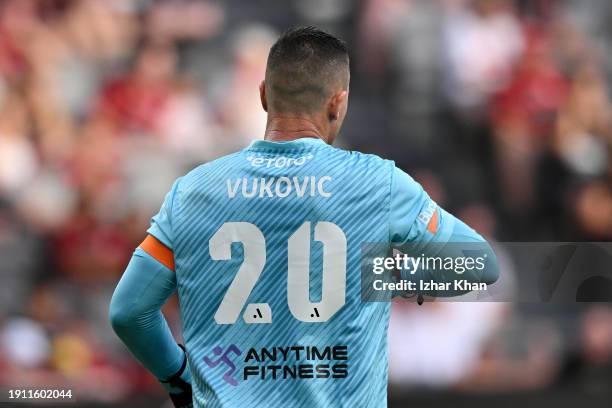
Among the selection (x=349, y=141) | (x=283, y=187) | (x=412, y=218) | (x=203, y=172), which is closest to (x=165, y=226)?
(x=203, y=172)

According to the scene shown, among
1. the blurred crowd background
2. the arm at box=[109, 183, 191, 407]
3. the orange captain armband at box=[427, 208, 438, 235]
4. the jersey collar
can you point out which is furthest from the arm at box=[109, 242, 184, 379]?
the blurred crowd background

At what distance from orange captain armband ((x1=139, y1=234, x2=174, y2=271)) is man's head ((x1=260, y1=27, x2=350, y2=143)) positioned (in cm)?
46

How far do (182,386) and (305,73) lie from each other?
985 mm

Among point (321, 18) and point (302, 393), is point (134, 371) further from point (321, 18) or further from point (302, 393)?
point (302, 393)

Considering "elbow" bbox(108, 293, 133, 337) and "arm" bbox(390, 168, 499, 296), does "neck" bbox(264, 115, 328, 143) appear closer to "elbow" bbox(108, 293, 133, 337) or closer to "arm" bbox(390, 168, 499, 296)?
"arm" bbox(390, 168, 499, 296)

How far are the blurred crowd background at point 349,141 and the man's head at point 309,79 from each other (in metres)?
5.07

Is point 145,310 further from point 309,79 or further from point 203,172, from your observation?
point 309,79

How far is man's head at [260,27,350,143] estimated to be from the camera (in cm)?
312

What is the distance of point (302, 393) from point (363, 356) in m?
0.18

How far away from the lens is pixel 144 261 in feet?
10.0

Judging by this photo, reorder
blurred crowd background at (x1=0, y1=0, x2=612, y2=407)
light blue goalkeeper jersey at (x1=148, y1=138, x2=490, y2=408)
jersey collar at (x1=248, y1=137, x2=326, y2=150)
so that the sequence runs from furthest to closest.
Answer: blurred crowd background at (x1=0, y1=0, x2=612, y2=407) → jersey collar at (x1=248, y1=137, x2=326, y2=150) → light blue goalkeeper jersey at (x1=148, y1=138, x2=490, y2=408)

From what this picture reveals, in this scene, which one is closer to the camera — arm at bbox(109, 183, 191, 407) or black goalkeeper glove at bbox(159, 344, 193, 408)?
arm at bbox(109, 183, 191, 407)

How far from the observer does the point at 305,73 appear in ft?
10.2

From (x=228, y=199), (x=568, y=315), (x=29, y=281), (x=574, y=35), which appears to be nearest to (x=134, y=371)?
(x=29, y=281)
